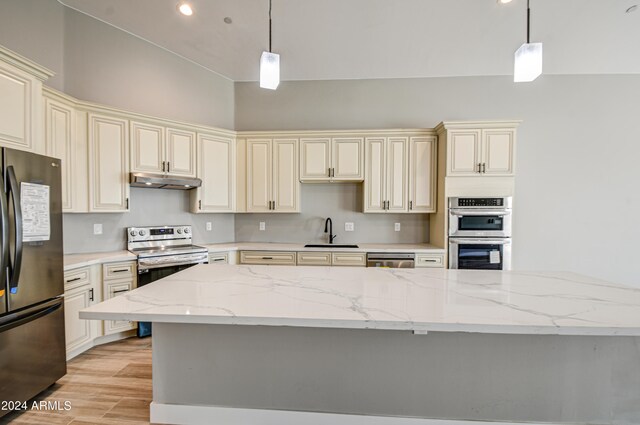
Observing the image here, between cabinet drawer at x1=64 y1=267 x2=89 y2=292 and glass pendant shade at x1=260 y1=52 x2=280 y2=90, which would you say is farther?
cabinet drawer at x1=64 y1=267 x2=89 y2=292

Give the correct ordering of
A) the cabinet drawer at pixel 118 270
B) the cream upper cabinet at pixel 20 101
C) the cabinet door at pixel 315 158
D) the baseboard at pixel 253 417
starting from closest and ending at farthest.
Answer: the baseboard at pixel 253 417, the cream upper cabinet at pixel 20 101, the cabinet drawer at pixel 118 270, the cabinet door at pixel 315 158

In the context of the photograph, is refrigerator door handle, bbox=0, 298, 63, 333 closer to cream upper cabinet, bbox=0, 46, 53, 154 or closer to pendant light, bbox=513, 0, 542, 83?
cream upper cabinet, bbox=0, 46, 53, 154

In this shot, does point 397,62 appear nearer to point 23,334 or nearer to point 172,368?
point 172,368

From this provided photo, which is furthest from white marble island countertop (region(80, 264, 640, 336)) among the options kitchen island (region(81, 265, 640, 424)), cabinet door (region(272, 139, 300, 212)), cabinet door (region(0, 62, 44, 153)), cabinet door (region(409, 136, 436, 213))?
cabinet door (region(272, 139, 300, 212))

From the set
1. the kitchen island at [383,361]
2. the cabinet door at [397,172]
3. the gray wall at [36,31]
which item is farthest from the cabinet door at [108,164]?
the cabinet door at [397,172]

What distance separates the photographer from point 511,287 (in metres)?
1.66

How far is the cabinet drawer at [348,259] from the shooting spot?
11.2ft

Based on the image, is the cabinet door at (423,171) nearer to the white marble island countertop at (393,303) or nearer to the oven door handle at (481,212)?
the oven door handle at (481,212)

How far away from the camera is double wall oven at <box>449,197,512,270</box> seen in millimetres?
3238

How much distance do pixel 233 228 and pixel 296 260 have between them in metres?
1.23

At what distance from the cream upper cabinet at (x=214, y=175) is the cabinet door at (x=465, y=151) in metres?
2.75

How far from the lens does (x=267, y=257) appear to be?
3533 millimetres

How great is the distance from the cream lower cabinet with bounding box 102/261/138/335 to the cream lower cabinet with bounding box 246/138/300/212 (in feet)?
4.98

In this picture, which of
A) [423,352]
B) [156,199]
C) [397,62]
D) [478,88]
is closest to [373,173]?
[397,62]
